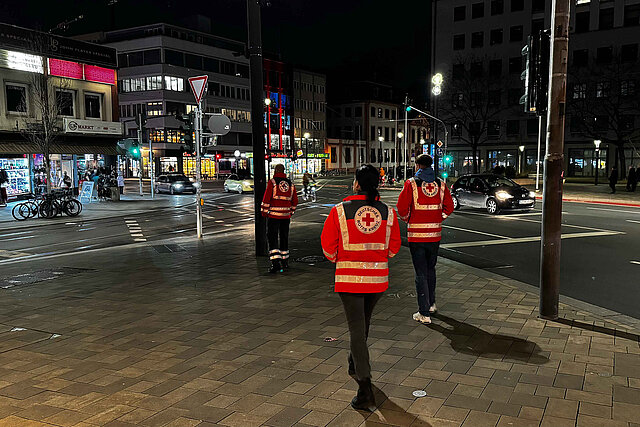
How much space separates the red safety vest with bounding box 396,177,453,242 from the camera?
628 centimetres

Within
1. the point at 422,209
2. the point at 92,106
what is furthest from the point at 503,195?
the point at 92,106

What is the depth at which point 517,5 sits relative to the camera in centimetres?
5559

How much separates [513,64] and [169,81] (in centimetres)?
4197

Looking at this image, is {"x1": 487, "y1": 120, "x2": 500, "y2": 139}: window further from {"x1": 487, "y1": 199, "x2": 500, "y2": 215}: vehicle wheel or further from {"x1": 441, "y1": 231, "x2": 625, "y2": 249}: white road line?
{"x1": 441, "y1": 231, "x2": 625, "y2": 249}: white road line

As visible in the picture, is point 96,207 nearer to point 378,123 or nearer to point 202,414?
point 202,414

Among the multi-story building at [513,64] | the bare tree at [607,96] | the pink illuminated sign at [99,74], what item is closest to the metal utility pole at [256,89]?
the pink illuminated sign at [99,74]

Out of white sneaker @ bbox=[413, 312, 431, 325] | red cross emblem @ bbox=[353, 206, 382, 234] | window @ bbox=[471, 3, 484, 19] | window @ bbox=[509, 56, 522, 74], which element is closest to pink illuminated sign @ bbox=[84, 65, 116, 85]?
white sneaker @ bbox=[413, 312, 431, 325]

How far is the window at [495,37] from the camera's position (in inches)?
2236

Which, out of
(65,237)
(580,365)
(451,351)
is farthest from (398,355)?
(65,237)

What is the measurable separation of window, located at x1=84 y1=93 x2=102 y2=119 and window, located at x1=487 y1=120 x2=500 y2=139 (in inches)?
1653

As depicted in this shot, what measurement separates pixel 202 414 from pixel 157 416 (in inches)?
14.0

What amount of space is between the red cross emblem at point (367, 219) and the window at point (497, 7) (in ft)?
198

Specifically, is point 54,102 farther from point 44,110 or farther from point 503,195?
point 503,195

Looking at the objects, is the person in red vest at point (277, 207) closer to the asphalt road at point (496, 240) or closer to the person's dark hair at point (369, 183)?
the asphalt road at point (496, 240)
